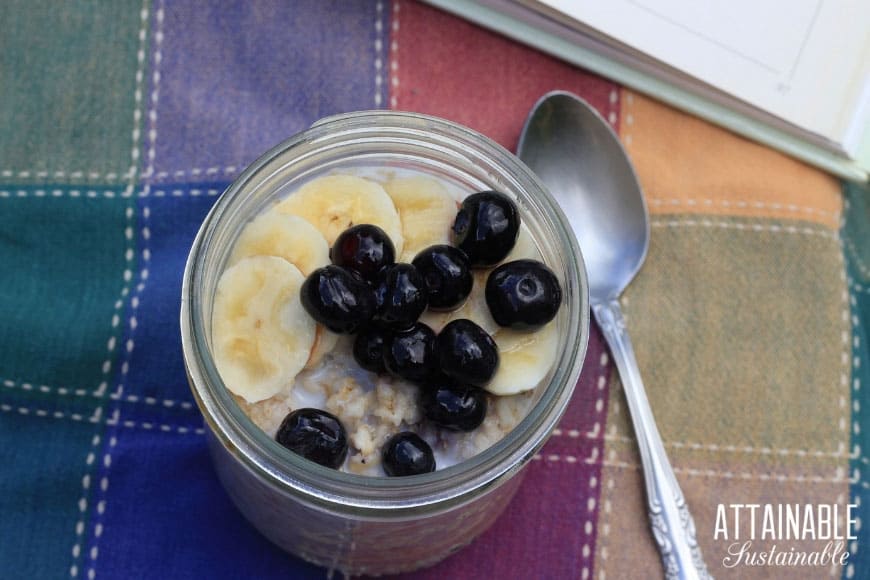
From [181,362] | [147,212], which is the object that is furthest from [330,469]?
[147,212]

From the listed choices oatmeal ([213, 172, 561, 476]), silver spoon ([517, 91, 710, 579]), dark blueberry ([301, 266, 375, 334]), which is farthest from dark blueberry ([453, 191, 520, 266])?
silver spoon ([517, 91, 710, 579])

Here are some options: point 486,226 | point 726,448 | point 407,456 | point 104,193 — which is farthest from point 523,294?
point 104,193

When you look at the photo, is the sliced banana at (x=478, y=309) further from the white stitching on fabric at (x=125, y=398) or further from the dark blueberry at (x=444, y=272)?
the white stitching on fabric at (x=125, y=398)

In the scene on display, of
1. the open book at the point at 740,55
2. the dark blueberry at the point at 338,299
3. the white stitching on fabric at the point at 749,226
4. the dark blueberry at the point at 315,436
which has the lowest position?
the dark blueberry at the point at 315,436

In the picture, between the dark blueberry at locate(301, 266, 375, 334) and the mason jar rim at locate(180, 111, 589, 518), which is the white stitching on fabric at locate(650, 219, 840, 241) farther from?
the dark blueberry at locate(301, 266, 375, 334)

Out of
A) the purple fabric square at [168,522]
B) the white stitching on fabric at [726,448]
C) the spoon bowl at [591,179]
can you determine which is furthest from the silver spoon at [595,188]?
the purple fabric square at [168,522]

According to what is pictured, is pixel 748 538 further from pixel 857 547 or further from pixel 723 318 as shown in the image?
pixel 723 318
